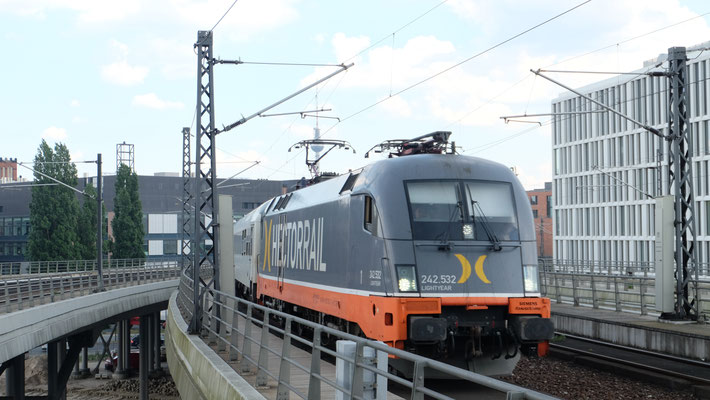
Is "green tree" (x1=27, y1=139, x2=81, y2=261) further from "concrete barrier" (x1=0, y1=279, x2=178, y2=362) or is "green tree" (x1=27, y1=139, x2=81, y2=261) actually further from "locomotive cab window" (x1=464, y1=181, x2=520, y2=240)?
"locomotive cab window" (x1=464, y1=181, x2=520, y2=240)

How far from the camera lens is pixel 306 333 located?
20.0 metres

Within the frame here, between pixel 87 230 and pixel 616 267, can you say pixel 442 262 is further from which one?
pixel 87 230

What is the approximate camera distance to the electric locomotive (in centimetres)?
1332

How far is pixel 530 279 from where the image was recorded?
1405 centimetres

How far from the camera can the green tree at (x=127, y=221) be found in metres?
76.9

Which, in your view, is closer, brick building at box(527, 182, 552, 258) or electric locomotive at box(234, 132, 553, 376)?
electric locomotive at box(234, 132, 553, 376)

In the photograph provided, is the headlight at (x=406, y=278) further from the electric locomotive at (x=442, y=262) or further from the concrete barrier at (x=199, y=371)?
the concrete barrier at (x=199, y=371)

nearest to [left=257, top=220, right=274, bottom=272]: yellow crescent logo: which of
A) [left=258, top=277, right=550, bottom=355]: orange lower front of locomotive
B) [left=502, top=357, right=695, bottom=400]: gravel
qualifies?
[left=502, top=357, right=695, bottom=400]: gravel

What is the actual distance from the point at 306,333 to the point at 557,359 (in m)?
5.59

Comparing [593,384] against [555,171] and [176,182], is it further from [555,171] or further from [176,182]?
[176,182]

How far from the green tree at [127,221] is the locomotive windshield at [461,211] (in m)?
66.1

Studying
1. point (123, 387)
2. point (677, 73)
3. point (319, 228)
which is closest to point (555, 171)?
point (123, 387)

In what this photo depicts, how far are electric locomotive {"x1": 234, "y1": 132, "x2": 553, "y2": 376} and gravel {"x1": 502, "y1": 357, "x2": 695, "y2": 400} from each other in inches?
42.6

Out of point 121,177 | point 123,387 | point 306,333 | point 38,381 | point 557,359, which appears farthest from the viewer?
point 121,177
